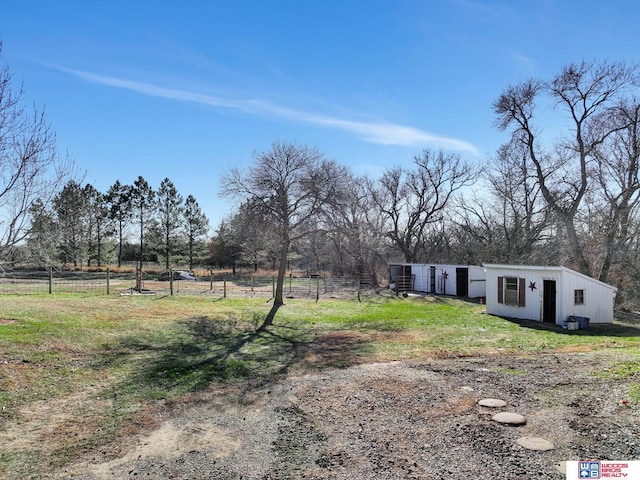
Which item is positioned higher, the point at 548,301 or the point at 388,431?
the point at 548,301

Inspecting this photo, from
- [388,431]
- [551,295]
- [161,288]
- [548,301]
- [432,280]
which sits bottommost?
[161,288]

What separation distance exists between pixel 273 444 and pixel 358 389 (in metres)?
2.39

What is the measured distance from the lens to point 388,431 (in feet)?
16.8

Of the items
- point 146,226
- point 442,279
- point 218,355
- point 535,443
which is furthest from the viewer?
point 146,226

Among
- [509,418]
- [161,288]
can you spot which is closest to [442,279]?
[161,288]

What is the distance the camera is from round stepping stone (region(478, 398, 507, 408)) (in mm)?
5684

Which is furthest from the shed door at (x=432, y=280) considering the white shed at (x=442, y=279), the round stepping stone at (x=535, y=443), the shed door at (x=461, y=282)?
the round stepping stone at (x=535, y=443)

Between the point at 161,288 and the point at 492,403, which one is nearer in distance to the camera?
the point at 492,403

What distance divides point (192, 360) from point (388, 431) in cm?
555

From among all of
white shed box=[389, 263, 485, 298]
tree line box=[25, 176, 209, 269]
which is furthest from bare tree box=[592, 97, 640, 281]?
tree line box=[25, 176, 209, 269]

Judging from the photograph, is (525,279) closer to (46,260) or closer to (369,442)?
(369,442)

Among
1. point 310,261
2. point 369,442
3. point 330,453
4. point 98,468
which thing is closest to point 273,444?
point 330,453

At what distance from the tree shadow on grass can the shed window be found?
8.15 metres

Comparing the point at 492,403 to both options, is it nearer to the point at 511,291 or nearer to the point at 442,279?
the point at 511,291
